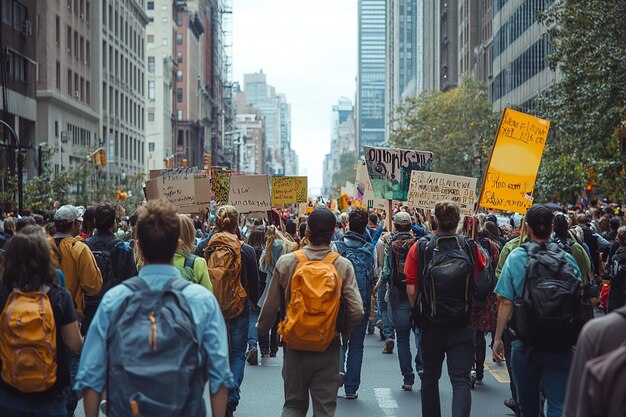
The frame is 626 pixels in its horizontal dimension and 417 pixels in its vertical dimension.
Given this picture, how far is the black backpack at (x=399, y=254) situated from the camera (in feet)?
39.1

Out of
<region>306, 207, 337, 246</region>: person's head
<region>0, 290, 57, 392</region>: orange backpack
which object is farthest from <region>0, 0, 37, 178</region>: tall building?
<region>0, 290, 57, 392</region>: orange backpack

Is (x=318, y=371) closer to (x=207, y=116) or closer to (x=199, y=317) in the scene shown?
(x=199, y=317)

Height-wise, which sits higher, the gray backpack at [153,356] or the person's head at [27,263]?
the person's head at [27,263]

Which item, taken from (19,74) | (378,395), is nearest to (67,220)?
(378,395)

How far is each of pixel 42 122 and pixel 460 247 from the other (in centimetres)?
5450

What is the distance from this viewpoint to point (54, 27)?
61844mm

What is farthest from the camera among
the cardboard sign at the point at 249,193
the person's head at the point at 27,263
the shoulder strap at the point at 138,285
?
the cardboard sign at the point at 249,193

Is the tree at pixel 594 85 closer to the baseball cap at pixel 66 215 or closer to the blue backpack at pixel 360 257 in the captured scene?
the blue backpack at pixel 360 257

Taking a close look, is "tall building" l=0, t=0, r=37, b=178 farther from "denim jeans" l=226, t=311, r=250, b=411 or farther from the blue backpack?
"denim jeans" l=226, t=311, r=250, b=411

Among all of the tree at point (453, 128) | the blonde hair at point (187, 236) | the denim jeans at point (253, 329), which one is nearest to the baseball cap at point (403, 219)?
the denim jeans at point (253, 329)

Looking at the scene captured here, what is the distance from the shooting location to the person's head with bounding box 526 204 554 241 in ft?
25.3

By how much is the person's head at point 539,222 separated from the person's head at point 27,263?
336 centimetres

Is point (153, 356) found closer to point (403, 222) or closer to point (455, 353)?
point (455, 353)

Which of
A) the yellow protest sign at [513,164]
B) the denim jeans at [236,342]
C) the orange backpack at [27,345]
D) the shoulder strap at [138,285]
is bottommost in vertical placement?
the denim jeans at [236,342]
